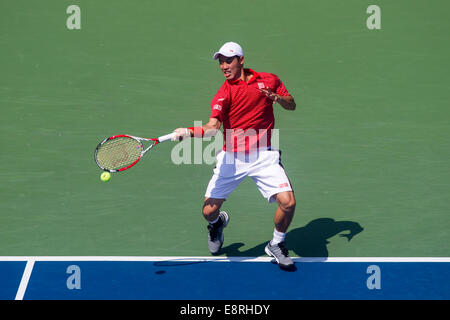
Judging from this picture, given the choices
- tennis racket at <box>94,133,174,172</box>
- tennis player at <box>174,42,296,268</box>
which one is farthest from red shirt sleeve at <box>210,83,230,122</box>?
tennis racket at <box>94,133,174,172</box>

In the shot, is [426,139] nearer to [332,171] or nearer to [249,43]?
[332,171]

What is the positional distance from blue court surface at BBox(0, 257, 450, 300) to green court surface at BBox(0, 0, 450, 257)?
0.75ft

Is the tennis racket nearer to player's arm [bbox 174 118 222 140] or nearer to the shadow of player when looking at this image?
player's arm [bbox 174 118 222 140]

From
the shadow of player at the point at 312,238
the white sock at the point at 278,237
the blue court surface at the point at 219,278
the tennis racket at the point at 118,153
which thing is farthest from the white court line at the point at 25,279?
the white sock at the point at 278,237

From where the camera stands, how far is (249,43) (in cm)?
1281

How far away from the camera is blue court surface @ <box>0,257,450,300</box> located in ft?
25.6

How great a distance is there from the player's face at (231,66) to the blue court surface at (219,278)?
6.77 feet

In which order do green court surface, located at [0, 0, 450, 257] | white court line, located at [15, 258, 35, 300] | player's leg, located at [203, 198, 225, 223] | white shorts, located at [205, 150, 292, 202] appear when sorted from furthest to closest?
green court surface, located at [0, 0, 450, 257] → player's leg, located at [203, 198, 225, 223] → white shorts, located at [205, 150, 292, 202] → white court line, located at [15, 258, 35, 300]

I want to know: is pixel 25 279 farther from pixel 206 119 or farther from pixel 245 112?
pixel 206 119

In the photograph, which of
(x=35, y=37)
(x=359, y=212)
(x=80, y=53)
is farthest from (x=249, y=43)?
(x=359, y=212)

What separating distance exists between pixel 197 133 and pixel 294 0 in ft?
22.2

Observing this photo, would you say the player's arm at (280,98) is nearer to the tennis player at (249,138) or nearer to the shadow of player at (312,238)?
the tennis player at (249,138)

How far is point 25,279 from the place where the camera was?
8.02 metres

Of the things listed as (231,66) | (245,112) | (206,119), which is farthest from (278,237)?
(206,119)
